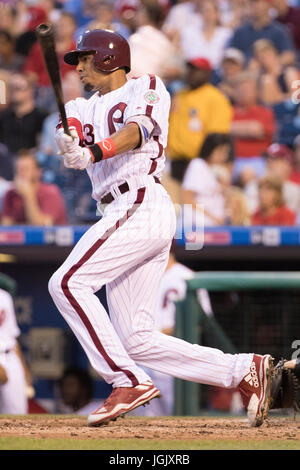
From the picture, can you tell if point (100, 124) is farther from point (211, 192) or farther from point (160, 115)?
point (211, 192)

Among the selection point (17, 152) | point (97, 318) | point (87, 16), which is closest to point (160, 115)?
point (97, 318)

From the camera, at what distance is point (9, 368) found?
721 centimetres

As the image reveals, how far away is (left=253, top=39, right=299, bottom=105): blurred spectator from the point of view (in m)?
9.39

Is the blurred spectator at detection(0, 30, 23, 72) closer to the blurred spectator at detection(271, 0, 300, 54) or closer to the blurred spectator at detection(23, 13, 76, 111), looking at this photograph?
the blurred spectator at detection(23, 13, 76, 111)

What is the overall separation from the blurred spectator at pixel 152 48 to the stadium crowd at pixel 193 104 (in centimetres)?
1


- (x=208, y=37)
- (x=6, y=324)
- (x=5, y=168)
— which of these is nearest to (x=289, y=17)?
(x=208, y=37)

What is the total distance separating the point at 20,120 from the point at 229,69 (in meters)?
2.06

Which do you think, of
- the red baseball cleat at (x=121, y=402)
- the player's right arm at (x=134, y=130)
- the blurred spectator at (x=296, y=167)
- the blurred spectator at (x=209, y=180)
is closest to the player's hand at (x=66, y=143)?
the player's right arm at (x=134, y=130)

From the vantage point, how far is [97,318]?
14.3ft

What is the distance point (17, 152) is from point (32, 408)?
251 centimetres

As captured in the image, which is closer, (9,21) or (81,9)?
(9,21)

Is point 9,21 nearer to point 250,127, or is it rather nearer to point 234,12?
point 234,12

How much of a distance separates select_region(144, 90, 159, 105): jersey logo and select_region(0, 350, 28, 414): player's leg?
3.30 meters

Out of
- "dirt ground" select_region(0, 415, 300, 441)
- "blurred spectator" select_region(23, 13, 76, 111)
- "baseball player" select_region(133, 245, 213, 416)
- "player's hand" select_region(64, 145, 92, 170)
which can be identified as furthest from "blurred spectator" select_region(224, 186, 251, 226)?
"player's hand" select_region(64, 145, 92, 170)
